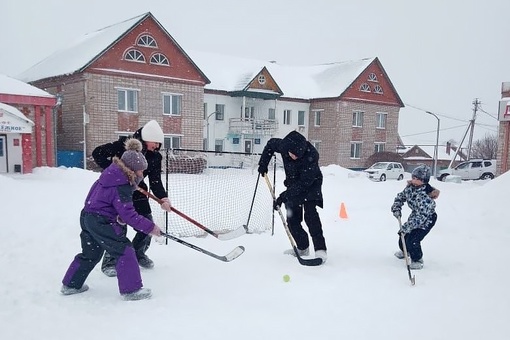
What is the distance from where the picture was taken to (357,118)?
32969 mm

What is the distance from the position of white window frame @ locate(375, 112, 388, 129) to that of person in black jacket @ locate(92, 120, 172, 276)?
3167 centimetres

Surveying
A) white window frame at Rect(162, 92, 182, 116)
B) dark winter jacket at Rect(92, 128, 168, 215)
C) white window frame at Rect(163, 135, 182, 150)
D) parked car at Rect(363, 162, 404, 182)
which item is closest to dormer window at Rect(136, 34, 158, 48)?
white window frame at Rect(162, 92, 182, 116)

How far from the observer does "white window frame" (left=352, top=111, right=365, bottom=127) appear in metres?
32.7

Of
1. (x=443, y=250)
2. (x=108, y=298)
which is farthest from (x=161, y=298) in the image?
(x=443, y=250)

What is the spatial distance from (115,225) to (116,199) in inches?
11.4

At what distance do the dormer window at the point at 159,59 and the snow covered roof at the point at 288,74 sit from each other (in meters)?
4.64

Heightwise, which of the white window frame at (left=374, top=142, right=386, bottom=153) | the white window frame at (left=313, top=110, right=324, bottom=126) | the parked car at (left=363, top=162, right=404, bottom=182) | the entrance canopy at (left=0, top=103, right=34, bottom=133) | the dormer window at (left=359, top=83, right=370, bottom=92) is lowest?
the parked car at (left=363, top=162, right=404, bottom=182)

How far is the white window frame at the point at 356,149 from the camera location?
108 ft

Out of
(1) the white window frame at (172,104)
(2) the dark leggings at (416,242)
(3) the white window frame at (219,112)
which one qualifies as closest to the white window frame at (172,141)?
(1) the white window frame at (172,104)

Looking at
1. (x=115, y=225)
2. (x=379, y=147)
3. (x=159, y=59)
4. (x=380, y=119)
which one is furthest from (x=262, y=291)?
(x=380, y=119)

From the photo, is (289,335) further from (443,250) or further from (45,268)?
(443,250)

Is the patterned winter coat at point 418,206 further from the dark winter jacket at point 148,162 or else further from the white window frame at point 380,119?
the white window frame at point 380,119

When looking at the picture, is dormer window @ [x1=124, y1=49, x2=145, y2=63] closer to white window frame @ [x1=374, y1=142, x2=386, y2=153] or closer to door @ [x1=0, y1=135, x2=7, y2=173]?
door @ [x1=0, y1=135, x2=7, y2=173]

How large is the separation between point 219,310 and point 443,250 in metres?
4.15
